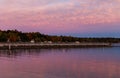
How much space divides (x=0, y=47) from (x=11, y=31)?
57139 mm

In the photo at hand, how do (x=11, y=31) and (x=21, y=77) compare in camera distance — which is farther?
(x=11, y=31)

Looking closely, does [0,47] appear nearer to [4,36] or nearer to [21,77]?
[4,36]

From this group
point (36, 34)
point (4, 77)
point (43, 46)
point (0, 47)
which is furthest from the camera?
point (36, 34)

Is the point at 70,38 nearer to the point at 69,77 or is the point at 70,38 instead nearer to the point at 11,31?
the point at 11,31

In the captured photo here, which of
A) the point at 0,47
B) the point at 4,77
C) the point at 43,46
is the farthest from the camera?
the point at 43,46

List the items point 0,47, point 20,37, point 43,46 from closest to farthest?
point 0,47
point 43,46
point 20,37

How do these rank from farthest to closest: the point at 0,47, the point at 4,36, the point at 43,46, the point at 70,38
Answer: the point at 70,38 → the point at 4,36 → the point at 43,46 → the point at 0,47

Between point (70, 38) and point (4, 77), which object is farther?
point (70, 38)

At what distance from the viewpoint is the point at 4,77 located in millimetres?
21062

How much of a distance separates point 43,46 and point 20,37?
33.0 meters

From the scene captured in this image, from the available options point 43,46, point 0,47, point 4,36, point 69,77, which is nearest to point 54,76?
point 69,77

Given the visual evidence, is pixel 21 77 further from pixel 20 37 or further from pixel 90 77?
pixel 20 37

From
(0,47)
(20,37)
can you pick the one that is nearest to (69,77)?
(0,47)

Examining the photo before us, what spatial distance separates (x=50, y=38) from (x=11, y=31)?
943 inches
